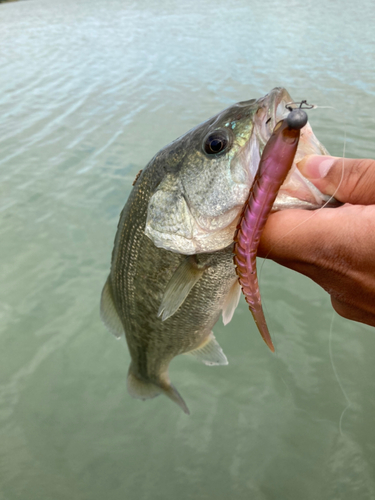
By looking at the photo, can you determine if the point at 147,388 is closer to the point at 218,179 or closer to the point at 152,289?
the point at 152,289

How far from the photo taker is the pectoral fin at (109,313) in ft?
7.23

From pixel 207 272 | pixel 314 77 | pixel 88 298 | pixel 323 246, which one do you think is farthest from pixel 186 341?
pixel 314 77

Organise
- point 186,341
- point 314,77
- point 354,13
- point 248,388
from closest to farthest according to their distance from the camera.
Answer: point 186,341 < point 248,388 < point 314,77 < point 354,13

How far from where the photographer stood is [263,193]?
1.05 metres

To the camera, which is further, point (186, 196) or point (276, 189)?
point (186, 196)

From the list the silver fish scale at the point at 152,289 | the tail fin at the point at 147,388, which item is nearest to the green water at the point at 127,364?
the tail fin at the point at 147,388

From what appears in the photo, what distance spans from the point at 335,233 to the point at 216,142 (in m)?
0.55

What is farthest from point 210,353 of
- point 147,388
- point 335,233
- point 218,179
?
point 335,233

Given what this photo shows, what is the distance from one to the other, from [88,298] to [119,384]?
1006 millimetres

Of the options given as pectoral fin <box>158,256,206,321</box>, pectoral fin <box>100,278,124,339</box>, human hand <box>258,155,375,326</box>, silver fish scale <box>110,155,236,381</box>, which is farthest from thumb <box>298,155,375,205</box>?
pectoral fin <box>100,278,124,339</box>

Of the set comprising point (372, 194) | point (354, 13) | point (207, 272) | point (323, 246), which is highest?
point (354, 13)

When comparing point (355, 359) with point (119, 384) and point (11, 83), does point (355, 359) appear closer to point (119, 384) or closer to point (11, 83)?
point (119, 384)

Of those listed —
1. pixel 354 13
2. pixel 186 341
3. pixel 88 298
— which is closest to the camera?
pixel 186 341

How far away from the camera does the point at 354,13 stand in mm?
14016
